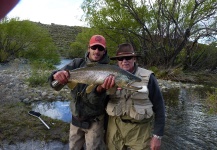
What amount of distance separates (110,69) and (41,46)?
3195cm

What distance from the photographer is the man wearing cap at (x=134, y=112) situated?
3626 mm

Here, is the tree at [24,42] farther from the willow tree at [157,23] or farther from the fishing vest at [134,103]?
the fishing vest at [134,103]

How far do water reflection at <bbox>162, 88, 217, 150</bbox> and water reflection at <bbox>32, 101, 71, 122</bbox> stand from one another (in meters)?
3.24

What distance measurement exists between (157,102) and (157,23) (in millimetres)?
22236

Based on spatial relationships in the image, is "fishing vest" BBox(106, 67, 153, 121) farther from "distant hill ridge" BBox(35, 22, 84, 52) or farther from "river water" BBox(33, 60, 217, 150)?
"distant hill ridge" BBox(35, 22, 84, 52)

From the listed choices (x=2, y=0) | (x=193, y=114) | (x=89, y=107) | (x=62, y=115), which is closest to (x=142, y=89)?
(x=89, y=107)

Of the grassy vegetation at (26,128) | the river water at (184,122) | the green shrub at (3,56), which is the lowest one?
the green shrub at (3,56)

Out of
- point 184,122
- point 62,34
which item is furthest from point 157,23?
point 62,34

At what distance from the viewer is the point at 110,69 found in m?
3.29

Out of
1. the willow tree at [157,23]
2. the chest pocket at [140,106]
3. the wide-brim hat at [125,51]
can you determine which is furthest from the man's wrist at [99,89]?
the willow tree at [157,23]

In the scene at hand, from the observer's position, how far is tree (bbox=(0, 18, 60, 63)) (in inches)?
1260

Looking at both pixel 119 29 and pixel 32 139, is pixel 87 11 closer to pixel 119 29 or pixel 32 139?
pixel 119 29

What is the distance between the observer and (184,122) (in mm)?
8828

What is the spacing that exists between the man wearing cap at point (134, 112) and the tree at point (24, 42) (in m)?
28.4
